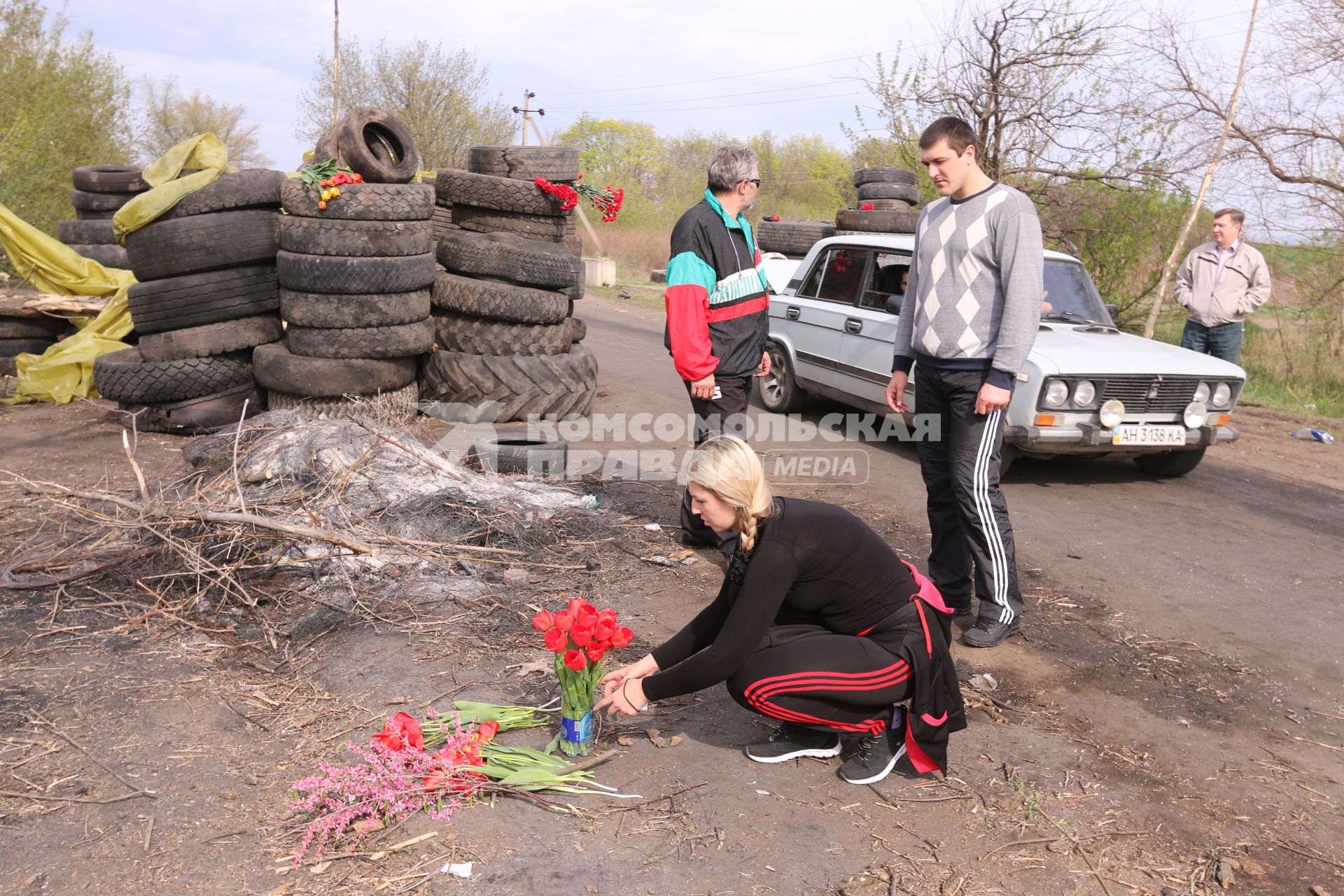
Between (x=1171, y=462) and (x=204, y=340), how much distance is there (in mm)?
8101

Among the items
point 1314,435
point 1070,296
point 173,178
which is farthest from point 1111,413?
point 173,178

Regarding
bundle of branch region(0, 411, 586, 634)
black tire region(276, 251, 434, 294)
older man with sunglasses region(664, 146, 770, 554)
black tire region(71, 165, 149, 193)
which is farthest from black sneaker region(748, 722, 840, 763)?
black tire region(71, 165, 149, 193)

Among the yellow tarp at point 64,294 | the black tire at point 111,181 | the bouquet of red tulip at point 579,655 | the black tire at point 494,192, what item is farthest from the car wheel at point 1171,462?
the black tire at point 111,181

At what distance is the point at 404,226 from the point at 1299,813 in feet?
23.7

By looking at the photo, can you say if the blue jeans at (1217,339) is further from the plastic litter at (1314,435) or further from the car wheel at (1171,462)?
the car wheel at (1171,462)

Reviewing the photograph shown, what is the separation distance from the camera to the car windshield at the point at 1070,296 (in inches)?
306

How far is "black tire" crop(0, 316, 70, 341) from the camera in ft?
31.3

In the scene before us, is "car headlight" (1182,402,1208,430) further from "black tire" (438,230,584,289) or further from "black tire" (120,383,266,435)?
"black tire" (120,383,266,435)

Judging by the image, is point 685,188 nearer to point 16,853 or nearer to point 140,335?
point 140,335

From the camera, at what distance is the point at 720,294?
5.06m

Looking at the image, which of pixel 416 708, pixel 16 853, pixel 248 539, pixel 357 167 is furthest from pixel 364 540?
pixel 357 167

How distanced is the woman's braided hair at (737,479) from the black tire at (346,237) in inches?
227

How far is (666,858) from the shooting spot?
280 cm

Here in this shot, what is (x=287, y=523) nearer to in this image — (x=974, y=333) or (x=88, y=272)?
(x=974, y=333)
